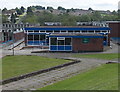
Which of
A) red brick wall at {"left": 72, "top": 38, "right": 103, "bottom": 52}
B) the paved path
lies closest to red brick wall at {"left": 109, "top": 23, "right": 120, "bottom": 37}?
red brick wall at {"left": 72, "top": 38, "right": 103, "bottom": 52}

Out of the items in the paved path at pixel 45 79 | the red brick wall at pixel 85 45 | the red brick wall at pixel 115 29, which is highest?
the red brick wall at pixel 115 29

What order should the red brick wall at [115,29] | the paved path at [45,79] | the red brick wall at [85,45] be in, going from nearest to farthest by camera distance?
the paved path at [45,79], the red brick wall at [85,45], the red brick wall at [115,29]

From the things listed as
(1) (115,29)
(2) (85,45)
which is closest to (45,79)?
(2) (85,45)

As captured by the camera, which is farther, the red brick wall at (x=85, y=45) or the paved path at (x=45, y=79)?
the red brick wall at (x=85, y=45)

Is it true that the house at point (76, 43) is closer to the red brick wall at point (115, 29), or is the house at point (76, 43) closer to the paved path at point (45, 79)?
the paved path at point (45, 79)

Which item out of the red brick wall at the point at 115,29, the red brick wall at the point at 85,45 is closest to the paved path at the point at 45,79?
the red brick wall at the point at 85,45

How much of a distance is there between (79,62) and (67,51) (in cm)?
1188

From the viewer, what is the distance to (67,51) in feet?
144

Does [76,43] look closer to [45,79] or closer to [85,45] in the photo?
[85,45]

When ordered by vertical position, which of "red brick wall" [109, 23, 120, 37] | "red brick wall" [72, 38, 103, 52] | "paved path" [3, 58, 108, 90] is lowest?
"paved path" [3, 58, 108, 90]

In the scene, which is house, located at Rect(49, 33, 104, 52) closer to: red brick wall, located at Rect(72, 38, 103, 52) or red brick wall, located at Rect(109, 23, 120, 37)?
red brick wall, located at Rect(72, 38, 103, 52)

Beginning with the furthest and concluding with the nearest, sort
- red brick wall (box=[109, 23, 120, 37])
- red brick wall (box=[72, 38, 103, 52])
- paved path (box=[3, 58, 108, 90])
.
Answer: red brick wall (box=[109, 23, 120, 37]) → red brick wall (box=[72, 38, 103, 52]) → paved path (box=[3, 58, 108, 90])

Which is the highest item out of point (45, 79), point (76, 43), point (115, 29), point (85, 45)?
point (115, 29)

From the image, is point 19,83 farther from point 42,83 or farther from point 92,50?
point 92,50
